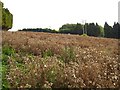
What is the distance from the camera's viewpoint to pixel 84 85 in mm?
6809

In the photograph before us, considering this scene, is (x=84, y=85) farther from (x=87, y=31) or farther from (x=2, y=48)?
(x=87, y=31)

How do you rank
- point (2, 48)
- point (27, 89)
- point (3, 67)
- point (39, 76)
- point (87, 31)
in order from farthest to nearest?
point (87, 31)
point (2, 48)
point (3, 67)
point (39, 76)
point (27, 89)

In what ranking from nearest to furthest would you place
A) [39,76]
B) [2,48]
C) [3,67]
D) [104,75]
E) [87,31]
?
[39,76] < [104,75] < [3,67] < [2,48] < [87,31]

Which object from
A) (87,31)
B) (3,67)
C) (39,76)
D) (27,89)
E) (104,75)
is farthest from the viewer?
(87,31)

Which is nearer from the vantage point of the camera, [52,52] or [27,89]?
[27,89]

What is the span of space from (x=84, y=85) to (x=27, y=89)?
112 cm

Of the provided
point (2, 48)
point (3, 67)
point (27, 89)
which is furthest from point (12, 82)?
point (2, 48)

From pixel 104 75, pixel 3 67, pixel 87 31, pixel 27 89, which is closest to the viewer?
pixel 27 89

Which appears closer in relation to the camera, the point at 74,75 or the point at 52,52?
the point at 74,75

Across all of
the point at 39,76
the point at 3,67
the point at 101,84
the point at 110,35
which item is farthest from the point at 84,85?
the point at 110,35

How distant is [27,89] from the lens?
6496 mm

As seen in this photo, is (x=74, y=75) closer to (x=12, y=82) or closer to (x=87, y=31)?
(x=12, y=82)

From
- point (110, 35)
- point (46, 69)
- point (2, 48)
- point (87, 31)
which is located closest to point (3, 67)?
point (46, 69)

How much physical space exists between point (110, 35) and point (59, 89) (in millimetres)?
63942
